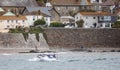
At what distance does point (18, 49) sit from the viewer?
89.1 meters

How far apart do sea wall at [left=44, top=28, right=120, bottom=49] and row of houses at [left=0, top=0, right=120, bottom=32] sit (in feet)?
38.6

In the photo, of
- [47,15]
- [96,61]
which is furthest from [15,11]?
[96,61]

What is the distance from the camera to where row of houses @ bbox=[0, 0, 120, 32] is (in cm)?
10781

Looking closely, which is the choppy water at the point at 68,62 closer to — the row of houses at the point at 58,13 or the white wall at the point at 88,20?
the row of houses at the point at 58,13

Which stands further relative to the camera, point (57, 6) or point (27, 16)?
point (57, 6)

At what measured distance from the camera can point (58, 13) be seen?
388ft

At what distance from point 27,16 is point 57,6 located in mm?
13838

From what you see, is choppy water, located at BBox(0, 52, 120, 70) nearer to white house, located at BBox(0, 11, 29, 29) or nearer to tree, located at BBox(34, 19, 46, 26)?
white house, located at BBox(0, 11, 29, 29)

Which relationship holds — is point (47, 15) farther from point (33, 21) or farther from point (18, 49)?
point (18, 49)

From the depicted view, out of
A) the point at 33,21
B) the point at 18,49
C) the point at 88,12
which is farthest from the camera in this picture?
the point at 88,12

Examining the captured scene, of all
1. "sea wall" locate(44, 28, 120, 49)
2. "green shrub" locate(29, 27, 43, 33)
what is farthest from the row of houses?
"sea wall" locate(44, 28, 120, 49)

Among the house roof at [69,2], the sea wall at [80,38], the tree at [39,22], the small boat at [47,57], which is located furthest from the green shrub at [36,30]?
the house roof at [69,2]

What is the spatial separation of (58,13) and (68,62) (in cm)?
4510

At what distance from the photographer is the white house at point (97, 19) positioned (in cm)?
11219
